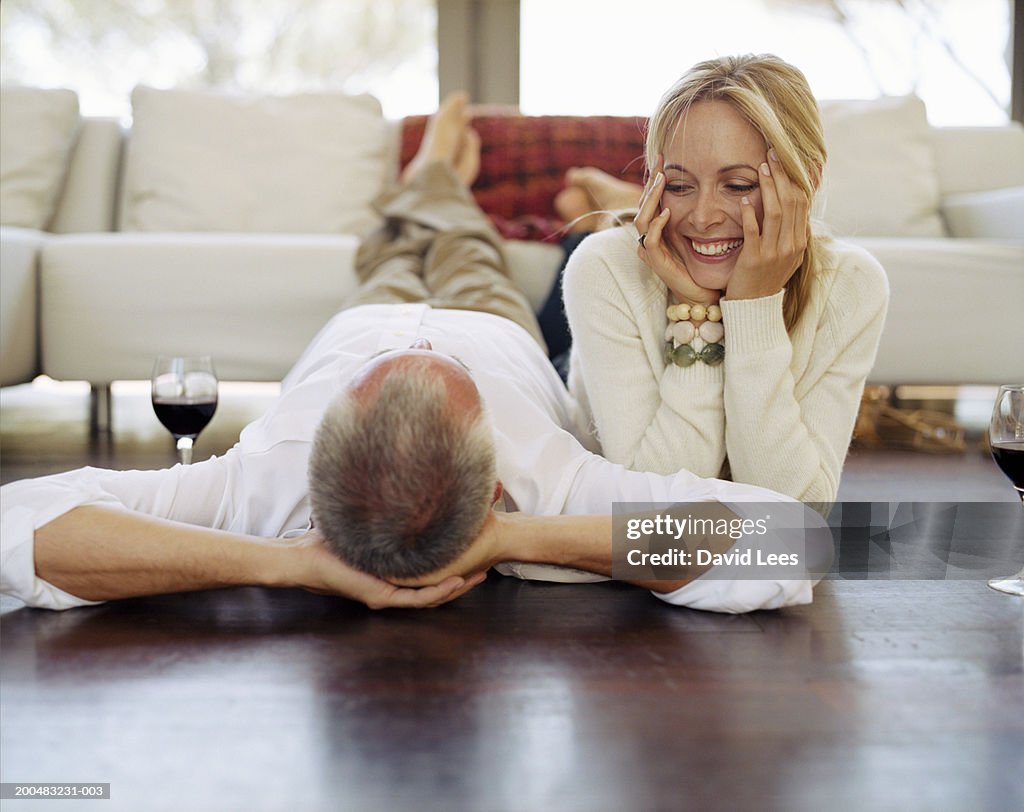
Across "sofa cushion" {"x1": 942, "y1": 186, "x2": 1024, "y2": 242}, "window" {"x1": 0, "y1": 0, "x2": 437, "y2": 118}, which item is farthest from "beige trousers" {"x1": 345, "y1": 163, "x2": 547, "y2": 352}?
"window" {"x1": 0, "y1": 0, "x2": 437, "y2": 118}

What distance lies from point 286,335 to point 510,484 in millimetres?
1659

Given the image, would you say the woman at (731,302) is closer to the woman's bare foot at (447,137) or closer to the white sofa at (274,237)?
the white sofa at (274,237)

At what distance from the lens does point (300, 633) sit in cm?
129

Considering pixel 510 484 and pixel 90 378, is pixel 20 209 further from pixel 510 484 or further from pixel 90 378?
pixel 510 484

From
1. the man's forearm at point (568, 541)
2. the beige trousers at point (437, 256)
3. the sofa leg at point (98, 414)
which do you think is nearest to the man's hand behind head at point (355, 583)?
the man's forearm at point (568, 541)

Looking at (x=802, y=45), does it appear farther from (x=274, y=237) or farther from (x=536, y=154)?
(x=274, y=237)

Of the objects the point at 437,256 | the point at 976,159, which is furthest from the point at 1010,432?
the point at 976,159

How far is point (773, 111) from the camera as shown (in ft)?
5.11

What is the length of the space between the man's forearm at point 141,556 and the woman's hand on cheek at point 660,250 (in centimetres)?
72

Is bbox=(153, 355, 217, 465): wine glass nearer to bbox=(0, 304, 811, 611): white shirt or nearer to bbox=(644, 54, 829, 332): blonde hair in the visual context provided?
bbox=(0, 304, 811, 611): white shirt

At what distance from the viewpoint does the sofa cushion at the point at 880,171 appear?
11.6 feet

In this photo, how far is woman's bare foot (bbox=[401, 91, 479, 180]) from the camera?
3.47m

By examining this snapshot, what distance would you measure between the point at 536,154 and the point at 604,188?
0.37 meters

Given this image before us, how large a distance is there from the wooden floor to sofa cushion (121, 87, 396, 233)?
2257mm
